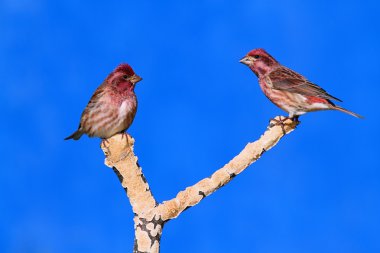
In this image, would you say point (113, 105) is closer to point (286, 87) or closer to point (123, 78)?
point (123, 78)

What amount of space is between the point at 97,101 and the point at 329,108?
2.31 m

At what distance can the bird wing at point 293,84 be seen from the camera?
694 cm

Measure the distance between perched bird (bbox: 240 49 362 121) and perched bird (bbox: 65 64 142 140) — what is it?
164 cm

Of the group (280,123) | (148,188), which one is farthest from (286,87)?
(148,188)

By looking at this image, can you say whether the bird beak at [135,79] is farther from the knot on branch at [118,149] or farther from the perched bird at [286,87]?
the perched bird at [286,87]

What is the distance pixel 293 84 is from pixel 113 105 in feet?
Result: 7.07

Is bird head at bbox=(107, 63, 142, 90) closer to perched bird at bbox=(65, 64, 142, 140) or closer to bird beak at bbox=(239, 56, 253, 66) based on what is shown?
perched bird at bbox=(65, 64, 142, 140)

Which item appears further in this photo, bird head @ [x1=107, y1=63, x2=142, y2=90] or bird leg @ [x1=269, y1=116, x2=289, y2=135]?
bird head @ [x1=107, y1=63, x2=142, y2=90]

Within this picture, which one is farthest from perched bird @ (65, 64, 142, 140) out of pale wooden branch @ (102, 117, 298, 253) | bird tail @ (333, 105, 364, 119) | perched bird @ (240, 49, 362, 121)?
bird tail @ (333, 105, 364, 119)

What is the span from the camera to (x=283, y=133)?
5281mm

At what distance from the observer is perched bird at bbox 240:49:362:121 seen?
681 centimetres

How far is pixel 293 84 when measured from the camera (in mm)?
7207

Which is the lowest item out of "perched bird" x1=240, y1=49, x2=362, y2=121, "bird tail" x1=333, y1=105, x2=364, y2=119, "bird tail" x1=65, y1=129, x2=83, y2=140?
"bird tail" x1=333, y1=105, x2=364, y2=119

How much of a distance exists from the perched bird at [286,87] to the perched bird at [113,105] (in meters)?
1.64
